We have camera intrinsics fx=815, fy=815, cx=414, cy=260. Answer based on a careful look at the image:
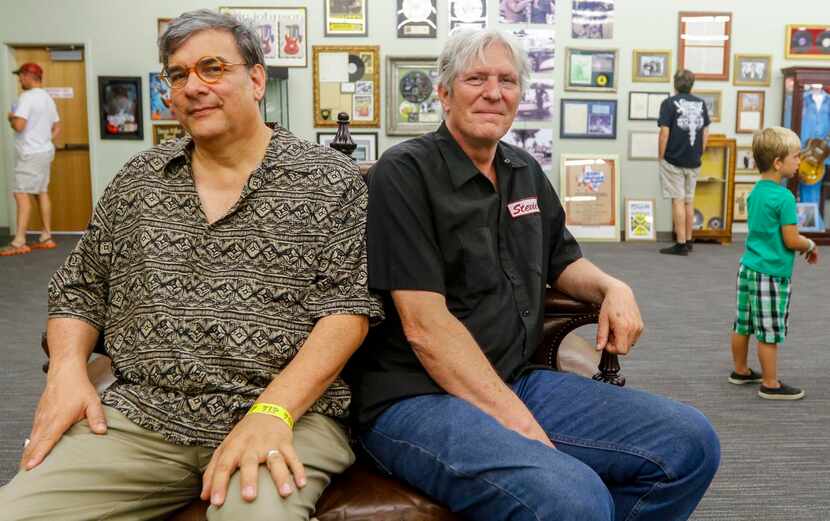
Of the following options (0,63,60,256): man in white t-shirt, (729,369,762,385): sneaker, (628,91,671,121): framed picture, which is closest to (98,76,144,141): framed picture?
(0,63,60,256): man in white t-shirt

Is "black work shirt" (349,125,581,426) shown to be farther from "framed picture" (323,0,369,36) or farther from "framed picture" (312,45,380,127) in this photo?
"framed picture" (323,0,369,36)

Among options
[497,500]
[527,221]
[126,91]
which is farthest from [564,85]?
[497,500]

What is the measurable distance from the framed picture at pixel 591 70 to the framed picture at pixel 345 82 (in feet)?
7.18

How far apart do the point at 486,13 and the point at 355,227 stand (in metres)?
8.04

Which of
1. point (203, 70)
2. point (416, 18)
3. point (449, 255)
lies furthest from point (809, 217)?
point (203, 70)

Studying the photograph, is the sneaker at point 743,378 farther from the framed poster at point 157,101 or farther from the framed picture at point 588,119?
the framed poster at point 157,101

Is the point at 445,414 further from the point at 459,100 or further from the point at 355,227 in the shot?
the point at 459,100

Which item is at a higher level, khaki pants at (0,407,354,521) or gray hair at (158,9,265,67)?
gray hair at (158,9,265,67)

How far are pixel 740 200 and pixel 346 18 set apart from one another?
4988 mm

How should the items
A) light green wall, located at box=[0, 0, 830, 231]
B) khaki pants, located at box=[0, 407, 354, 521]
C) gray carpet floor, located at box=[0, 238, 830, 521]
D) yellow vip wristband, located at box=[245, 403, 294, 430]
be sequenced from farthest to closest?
light green wall, located at box=[0, 0, 830, 231]
gray carpet floor, located at box=[0, 238, 830, 521]
yellow vip wristband, located at box=[245, 403, 294, 430]
khaki pants, located at box=[0, 407, 354, 521]

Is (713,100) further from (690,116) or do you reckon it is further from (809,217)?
(809,217)

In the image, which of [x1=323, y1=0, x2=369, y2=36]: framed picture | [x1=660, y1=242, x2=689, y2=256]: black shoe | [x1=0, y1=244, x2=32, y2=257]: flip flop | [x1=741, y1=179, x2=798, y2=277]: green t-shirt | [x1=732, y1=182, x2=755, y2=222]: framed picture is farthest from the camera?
[x1=732, y1=182, x2=755, y2=222]: framed picture

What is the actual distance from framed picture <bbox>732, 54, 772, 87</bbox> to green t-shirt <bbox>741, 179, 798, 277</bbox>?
21.0 feet

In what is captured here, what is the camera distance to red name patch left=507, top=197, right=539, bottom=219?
6.27ft
